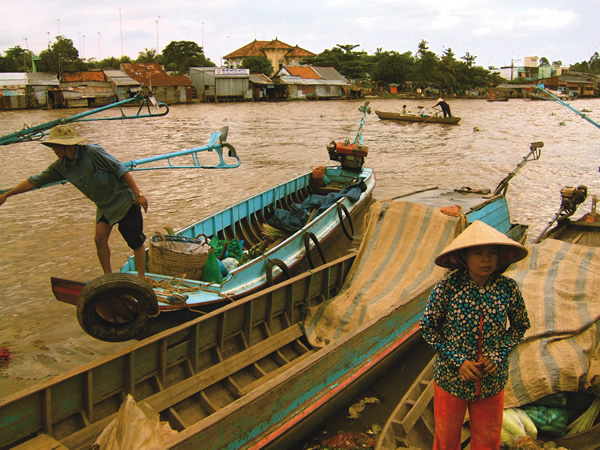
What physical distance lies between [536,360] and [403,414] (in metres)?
1.11

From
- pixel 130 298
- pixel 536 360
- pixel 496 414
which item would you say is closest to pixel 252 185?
pixel 130 298

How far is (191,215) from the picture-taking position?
11414mm

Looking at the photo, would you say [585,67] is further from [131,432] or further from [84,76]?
[131,432]

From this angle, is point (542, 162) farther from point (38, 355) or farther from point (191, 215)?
point (38, 355)

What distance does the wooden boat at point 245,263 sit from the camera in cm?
391

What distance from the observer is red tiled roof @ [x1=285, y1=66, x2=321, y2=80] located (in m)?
56.1

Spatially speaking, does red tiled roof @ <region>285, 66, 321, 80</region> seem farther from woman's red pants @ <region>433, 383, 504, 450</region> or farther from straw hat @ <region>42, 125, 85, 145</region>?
woman's red pants @ <region>433, 383, 504, 450</region>

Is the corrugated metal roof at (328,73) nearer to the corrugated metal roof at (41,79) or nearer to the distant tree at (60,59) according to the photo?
the distant tree at (60,59)

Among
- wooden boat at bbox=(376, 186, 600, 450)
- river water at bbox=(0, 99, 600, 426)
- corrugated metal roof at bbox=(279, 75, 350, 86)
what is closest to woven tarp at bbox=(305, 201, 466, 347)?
wooden boat at bbox=(376, 186, 600, 450)

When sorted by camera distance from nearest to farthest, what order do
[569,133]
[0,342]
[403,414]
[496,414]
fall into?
1. [496,414]
2. [403,414]
3. [0,342]
4. [569,133]

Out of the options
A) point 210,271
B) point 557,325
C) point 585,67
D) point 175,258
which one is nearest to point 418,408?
point 557,325

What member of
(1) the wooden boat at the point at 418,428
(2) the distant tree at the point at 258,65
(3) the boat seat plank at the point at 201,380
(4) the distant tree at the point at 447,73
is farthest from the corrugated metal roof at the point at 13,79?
(4) the distant tree at the point at 447,73

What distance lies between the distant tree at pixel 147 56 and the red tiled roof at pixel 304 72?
20.7 meters

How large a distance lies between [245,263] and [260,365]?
1.38 m
